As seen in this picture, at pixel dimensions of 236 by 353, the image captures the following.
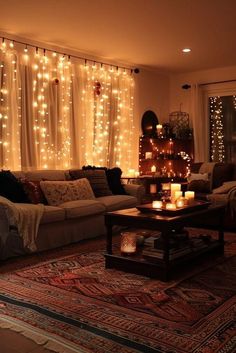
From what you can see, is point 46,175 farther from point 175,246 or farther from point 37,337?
point 37,337

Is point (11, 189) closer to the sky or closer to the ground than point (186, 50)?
closer to the ground

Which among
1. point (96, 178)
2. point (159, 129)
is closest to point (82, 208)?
point (96, 178)

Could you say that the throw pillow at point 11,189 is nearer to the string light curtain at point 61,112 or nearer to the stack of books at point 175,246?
the string light curtain at point 61,112

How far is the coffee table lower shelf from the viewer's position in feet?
11.0

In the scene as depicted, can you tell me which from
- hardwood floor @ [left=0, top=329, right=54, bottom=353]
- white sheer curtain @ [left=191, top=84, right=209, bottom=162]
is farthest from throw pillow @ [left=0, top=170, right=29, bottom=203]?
white sheer curtain @ [left=191, top=84, right=209, bottom=162]

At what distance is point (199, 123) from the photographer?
741cm

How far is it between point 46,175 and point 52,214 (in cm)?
99

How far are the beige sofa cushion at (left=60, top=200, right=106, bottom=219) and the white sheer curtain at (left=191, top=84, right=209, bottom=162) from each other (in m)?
3.06

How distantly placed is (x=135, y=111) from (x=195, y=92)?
1182 mm

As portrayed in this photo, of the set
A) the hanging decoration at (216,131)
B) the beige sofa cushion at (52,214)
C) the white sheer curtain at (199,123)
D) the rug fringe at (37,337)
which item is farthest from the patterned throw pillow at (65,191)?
the hanging decoration at (216,131)

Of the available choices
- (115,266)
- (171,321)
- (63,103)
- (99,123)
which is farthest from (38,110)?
(171,321)

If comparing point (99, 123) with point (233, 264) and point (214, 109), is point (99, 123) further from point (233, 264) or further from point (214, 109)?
point (233, 264)

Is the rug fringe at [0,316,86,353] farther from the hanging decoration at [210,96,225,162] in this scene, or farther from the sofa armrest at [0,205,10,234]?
the hanging decoration at [210,96,225,162]

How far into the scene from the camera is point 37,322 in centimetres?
255
